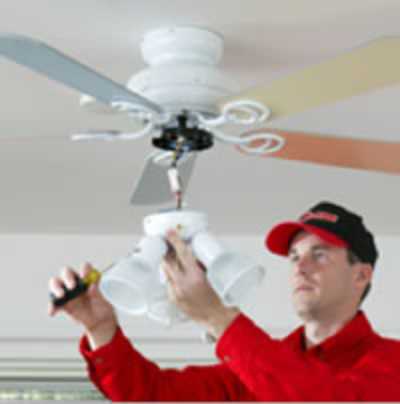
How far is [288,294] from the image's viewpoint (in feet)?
12.6

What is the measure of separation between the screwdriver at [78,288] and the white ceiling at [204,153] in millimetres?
539

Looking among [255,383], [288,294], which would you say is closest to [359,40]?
[255,383]

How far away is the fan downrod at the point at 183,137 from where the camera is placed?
1.72 m

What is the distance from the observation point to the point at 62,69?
1455 mm

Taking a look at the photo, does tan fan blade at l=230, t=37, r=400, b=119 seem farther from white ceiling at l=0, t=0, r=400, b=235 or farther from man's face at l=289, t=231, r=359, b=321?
man's face at l=289, t=231, r=359, b=321

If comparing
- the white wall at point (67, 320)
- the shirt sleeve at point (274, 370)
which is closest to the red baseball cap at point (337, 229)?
the shirt sleeve at point (274, 370)

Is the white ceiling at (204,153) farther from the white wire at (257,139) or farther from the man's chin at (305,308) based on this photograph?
the man's chin at (305,308)

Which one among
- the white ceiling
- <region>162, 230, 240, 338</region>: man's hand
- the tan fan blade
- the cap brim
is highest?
the white ceiling

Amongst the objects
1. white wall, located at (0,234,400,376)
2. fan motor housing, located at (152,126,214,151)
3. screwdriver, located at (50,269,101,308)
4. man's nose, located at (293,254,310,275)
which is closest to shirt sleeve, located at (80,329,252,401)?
screwdriver, located at (50,269,101,308)

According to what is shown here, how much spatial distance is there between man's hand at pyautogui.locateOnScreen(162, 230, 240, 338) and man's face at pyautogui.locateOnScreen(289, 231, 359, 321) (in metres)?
0.42

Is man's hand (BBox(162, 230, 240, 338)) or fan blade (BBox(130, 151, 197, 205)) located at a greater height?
fan blade (BBox(130, 151, 197, 205))

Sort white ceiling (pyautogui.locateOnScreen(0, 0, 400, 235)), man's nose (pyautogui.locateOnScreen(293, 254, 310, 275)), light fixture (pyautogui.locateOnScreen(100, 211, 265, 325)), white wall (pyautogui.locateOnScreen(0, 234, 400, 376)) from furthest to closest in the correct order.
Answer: white wall (pyautogui.locateOnScreen(0, 234, 400, 376)) → man's nose (pyautogui.locateOnScreen(293, 254, 310, 275)) → white ceiling (pyautogui.locateOnScreen(0, 0, 400, 235)) → light fixture (pyautogui.locateOnScreen(100, 211, 265, 325))

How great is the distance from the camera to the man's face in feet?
5.90

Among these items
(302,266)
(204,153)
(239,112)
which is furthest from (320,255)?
(204,153)
